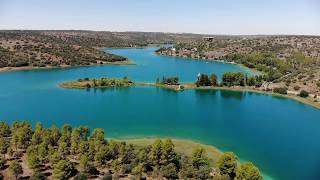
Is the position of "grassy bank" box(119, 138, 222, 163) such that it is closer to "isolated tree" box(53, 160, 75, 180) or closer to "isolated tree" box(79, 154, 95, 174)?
"isolated tree" box(79, 154, 95, 174)

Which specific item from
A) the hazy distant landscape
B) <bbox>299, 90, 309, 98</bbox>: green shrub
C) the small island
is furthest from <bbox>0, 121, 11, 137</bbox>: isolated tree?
<bbox>299, 90, 309, 98</bbox>: green shrub

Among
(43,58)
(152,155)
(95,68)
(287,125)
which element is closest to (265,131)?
(287,125)

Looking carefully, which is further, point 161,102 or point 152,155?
point 161,102

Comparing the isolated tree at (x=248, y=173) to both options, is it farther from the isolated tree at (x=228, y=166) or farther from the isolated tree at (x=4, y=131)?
the isolated tree at (x=4, y=131)

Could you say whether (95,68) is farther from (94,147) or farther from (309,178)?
(309,178)

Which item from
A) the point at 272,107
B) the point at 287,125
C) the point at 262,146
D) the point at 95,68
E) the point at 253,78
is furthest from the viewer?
the point at 95,68

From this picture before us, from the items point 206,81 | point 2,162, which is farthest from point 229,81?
point 2,162
